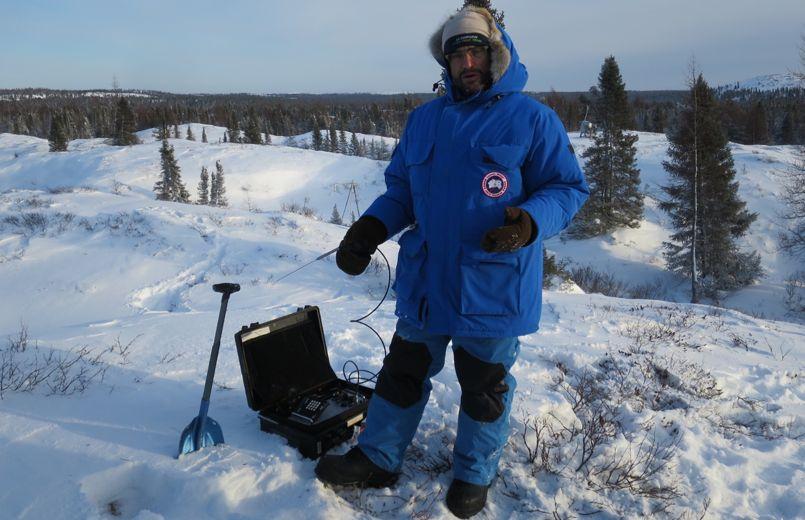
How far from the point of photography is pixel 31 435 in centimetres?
244

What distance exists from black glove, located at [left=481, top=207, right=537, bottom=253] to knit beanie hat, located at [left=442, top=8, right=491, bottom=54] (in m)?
0.75

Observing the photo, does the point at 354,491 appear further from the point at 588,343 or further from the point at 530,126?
the point at 588,343

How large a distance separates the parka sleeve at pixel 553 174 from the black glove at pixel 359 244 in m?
0.76

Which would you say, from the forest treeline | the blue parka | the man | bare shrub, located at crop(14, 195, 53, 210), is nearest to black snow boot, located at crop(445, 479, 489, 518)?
the man

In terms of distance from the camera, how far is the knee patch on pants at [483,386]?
2.25 meters

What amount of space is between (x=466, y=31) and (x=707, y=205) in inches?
1037

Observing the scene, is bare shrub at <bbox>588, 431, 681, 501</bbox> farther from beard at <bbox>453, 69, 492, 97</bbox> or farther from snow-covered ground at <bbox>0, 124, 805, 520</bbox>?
beard at <bbox>453, 69, 492, 97</bbox>

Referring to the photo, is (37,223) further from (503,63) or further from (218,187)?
(218,187)

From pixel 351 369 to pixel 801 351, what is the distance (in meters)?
4.67

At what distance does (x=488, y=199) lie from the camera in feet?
7.13

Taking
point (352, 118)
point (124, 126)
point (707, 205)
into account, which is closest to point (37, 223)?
point (707, 205)

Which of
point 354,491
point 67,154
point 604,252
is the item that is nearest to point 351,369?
point 354,491

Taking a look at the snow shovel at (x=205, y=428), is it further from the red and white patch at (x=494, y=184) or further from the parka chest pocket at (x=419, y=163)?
the red and white patch at (x=494, y=184)

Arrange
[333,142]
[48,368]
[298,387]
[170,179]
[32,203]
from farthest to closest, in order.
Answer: [333,142] → [170,179] → [32,203] → [48,368] → [298,387]
